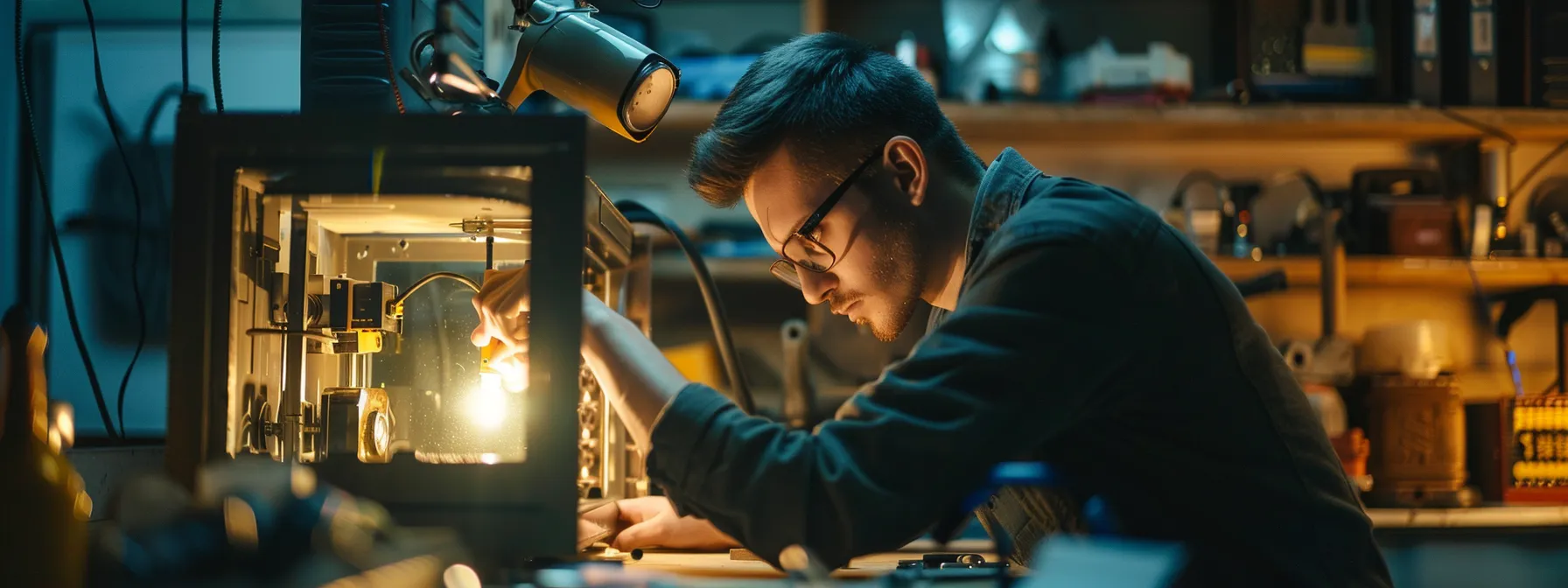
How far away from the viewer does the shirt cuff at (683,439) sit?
780mm

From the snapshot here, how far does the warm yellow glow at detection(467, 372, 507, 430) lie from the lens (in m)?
0.92

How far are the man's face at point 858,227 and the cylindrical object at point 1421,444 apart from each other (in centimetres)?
164

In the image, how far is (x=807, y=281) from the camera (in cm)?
114

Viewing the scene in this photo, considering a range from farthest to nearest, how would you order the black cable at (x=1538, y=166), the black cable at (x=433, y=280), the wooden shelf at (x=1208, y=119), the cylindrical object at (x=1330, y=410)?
the black cable at (x=1538, y=166), the wooden shelf at (x=1208, y=119), the cylindrical object at (x=1330, y=410), the black cable at (x=433, y=280)

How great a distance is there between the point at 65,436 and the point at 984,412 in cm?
60

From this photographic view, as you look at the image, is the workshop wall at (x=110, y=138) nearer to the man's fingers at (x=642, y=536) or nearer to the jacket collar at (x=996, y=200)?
the man's fingers at (x=642, y=536)

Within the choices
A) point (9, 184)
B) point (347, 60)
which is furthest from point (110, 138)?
point (347, 60)

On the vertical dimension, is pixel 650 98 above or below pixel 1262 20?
below

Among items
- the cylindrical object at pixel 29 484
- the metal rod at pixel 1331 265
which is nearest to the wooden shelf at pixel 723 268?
the metal rod at pixel 1331 265

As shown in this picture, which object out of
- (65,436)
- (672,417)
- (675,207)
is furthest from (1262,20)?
(65,436)

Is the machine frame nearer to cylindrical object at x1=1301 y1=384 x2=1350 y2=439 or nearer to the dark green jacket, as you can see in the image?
the dark green jacket

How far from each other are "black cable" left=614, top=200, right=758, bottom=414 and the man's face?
0.19 metres

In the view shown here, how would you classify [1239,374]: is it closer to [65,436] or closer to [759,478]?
[759,478]

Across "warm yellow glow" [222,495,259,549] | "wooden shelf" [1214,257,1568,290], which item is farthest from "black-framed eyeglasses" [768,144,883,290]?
"wooden shelf" [1214,257,1568,290]
